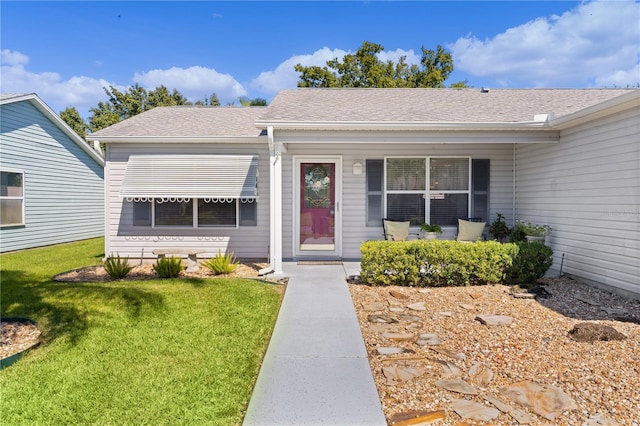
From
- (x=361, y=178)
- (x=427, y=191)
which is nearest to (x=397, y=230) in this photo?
(x=427, y=191)

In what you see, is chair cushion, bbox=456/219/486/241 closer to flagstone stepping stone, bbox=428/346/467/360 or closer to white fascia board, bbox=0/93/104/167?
flagstone stepping stone, bbox=428/346/467/360

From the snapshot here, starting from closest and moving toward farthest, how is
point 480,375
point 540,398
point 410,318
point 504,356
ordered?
point 540,398
point 480,375
point 504,356
point 410,318

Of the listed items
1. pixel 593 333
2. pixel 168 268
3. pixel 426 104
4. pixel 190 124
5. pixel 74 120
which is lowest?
pixel 593 333

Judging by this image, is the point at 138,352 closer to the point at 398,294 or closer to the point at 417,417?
the point at 417,417

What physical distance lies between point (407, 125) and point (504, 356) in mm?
4473

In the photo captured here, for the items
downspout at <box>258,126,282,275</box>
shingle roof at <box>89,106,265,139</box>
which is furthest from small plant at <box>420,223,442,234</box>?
shingle roof at <box>89,106,265,139</box>

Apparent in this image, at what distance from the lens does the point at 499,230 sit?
28.2 ft

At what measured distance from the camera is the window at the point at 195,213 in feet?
29.8

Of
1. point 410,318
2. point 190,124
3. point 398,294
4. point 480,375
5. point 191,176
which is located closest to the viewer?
point 480,375

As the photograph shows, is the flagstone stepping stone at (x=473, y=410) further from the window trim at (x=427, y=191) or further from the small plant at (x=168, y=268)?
the window trim at (x=427, y=191)

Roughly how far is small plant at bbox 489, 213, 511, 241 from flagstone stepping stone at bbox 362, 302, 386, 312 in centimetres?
450

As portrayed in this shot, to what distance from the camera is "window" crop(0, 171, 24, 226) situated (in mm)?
10375

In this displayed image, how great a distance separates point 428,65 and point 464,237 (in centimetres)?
1994

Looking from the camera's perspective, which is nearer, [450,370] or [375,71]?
[450,370]
